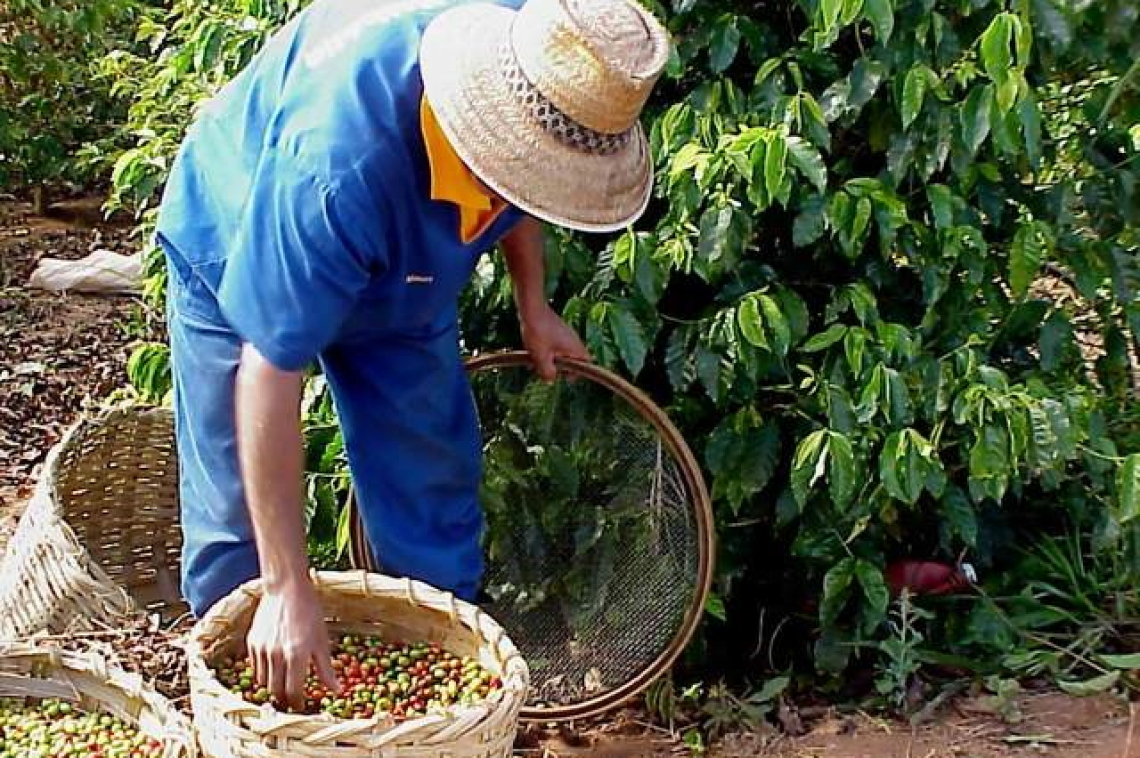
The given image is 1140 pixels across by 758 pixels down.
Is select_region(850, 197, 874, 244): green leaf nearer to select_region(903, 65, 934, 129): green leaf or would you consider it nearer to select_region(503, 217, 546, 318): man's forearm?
select_region(903, 65, 934, 129): green leaf

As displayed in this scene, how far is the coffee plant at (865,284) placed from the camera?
8.25ft

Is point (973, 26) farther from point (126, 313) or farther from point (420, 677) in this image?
point (126, 313)

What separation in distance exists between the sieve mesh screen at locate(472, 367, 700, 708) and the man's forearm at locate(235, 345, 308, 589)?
77 cm

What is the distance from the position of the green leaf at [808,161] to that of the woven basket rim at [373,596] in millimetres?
840

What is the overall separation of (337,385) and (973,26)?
116cm

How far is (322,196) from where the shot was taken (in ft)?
6.08

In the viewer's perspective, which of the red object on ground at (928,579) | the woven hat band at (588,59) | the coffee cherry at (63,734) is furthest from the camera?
the red object on ground at (928,579)

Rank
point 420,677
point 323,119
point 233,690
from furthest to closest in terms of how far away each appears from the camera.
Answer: point 420,677 → point 233,690 → point 323,119

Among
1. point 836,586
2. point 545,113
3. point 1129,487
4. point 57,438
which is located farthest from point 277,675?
point 57,438

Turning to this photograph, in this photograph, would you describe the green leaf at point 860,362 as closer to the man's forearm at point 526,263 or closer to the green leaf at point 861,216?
the green leaf at point 861,216

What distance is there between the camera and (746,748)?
2.73 m

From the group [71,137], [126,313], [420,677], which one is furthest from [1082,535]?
[71,137]

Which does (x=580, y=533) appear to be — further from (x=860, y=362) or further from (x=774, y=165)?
(x=774, y=165)

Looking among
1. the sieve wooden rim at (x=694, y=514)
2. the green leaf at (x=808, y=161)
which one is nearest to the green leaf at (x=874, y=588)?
the sieve wooden rim at (x=694, y=514)
